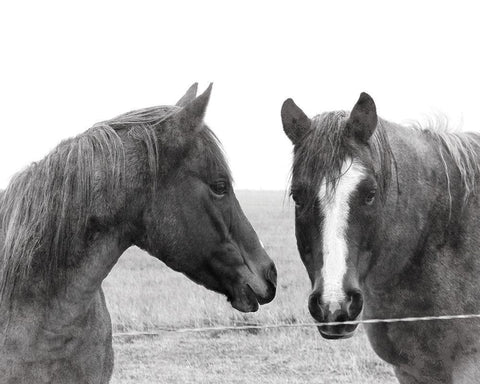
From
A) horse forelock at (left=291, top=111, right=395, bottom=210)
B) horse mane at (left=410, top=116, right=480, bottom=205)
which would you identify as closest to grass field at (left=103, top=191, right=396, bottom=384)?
horse mane at (left=410, top=116, right=480, bottom=205)

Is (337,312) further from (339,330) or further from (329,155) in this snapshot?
(329,155)

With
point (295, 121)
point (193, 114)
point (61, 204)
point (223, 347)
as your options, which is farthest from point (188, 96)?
point (223, 347)

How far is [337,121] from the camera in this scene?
3854 mm

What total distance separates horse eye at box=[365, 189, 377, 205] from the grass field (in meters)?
3.19

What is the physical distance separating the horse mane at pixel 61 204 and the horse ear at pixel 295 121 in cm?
88

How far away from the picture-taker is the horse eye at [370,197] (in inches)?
142

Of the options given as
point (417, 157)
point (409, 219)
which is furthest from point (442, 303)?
point (417, 157)

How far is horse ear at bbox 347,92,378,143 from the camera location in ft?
12.2

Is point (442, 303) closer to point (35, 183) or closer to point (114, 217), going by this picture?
point (114, 217)

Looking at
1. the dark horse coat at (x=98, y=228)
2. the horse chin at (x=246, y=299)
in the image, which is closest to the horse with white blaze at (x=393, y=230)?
the horse chin at (x=246, y=299)

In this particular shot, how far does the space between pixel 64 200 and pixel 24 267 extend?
0.41 meters

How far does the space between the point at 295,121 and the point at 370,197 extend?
712 millimetres

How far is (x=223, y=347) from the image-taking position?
7.85 m

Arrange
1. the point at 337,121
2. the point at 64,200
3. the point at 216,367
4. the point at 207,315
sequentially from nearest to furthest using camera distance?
the point at 64,200
the point at 337,121
the point at 216,367
the point at 207,315
